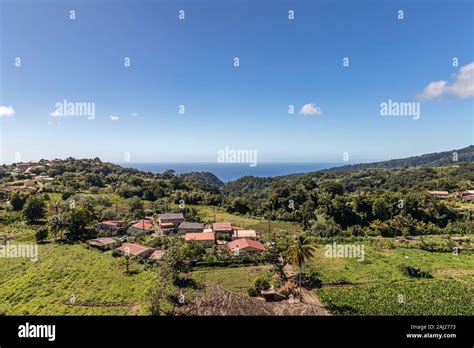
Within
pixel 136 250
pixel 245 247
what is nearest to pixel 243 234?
pixel 245 247

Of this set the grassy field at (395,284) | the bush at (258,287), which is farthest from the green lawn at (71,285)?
the grassy field at (395,284)

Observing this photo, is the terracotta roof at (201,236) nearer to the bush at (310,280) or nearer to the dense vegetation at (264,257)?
the dense vegetation at (264,257)

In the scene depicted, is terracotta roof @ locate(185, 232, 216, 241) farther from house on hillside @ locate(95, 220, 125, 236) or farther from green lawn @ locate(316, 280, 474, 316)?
green lawn @ locate(316, 280, 474, 316)

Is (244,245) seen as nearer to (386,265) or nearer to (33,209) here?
(386,265)

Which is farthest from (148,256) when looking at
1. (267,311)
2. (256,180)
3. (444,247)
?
(256,180)

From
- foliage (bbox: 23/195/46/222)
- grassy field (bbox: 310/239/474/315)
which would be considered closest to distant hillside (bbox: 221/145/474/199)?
grassy field (bbox: 310/239/474/315)

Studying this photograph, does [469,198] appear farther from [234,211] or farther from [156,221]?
[156,221]
